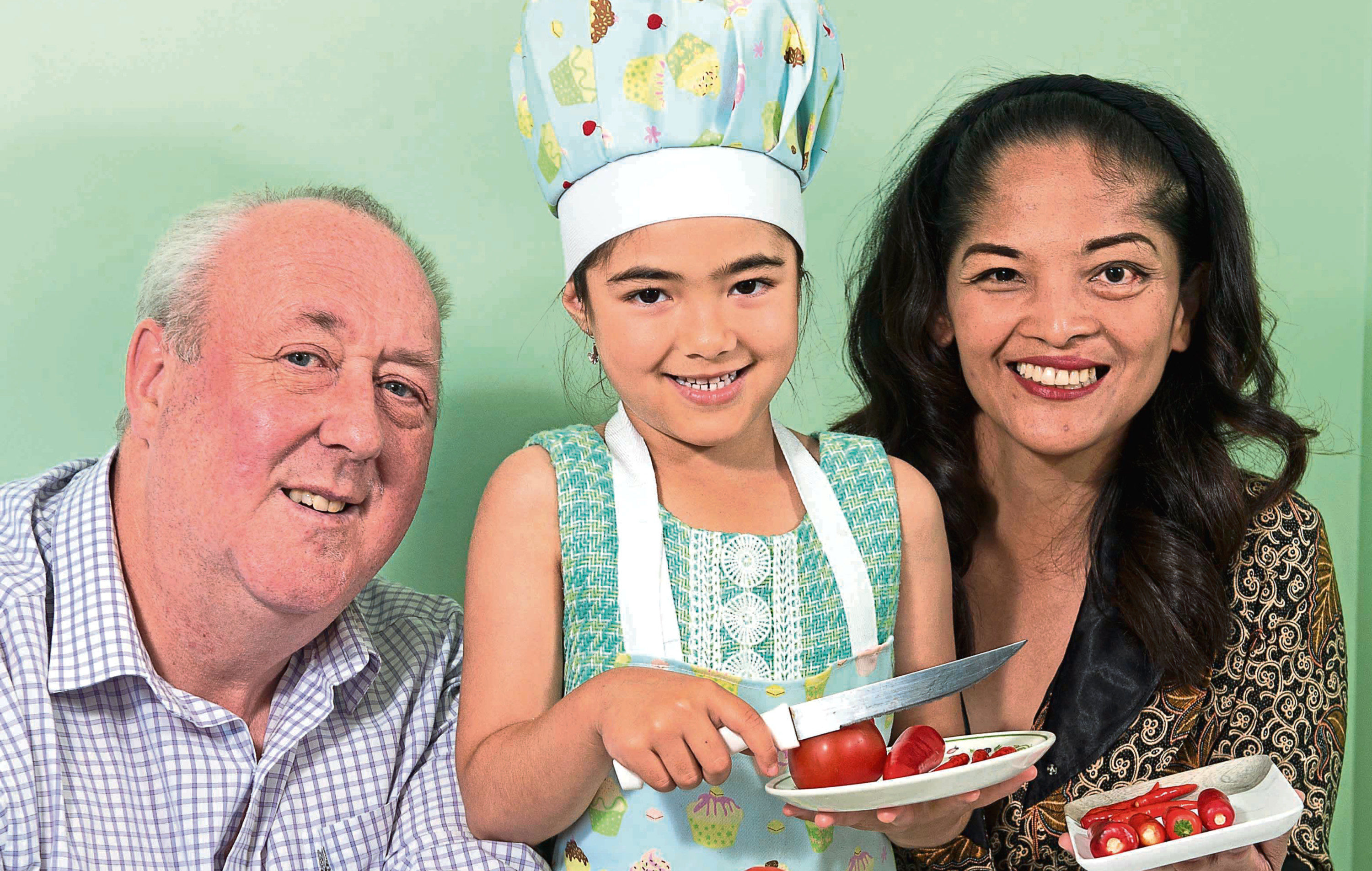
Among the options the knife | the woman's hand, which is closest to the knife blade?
the knife

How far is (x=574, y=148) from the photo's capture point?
140 centimetres

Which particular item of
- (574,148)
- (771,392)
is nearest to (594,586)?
(771,392)

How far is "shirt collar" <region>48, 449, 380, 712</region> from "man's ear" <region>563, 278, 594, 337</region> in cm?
44

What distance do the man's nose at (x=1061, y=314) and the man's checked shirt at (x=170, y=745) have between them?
0.87 meters

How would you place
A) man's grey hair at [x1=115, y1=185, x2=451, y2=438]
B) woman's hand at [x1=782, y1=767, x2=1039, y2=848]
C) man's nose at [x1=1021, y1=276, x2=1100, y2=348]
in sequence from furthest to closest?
man's nose at [x1=1021, y1=276, x2=1100, y2=348]
man's grey hair at [x1=115, y1=185, x2=451, y2=438]
woman's hand at [x1=782, y1=767, x2=1039, y2=848]

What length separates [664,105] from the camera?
4.49ft

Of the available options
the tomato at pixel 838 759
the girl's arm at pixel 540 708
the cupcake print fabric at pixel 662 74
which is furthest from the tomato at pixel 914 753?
the cupcake print fabric at pixel 662 74

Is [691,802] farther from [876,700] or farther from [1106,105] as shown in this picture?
[1106,105]

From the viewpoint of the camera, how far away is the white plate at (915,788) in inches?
43.4

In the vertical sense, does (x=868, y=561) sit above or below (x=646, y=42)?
below

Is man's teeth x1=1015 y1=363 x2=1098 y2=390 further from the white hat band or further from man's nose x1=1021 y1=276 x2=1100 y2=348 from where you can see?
the white hat band

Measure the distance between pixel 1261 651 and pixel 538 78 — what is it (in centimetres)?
117

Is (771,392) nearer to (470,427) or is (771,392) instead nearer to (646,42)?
(646,42)

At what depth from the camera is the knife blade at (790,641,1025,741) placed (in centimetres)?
116
